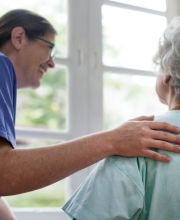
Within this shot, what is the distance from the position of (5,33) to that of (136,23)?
990 millimetres

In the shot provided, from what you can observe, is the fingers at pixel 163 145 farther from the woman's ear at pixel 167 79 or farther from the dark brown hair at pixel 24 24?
the dark brown hair at pixel 24 24

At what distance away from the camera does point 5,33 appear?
1531mm

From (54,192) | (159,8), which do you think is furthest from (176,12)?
(54,192)

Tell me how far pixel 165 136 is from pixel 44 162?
344 mm

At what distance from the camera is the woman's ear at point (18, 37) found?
152 cm

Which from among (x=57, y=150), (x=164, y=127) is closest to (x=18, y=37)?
(x=57, y=150)

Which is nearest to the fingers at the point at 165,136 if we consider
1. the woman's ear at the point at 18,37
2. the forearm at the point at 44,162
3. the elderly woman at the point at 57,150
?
the elderly woman at the point at 57,150

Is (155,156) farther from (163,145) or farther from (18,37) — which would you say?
(18,37)

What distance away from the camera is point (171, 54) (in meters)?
1.23

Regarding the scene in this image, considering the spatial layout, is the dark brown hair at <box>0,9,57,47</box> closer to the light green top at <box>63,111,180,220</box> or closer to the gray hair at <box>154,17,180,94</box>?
the gray hair at <box>154,17,180,94</box>

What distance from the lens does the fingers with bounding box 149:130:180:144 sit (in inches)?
45.6

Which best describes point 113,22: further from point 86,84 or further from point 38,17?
point 38,17

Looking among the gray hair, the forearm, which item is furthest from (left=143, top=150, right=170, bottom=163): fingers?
the gray hair

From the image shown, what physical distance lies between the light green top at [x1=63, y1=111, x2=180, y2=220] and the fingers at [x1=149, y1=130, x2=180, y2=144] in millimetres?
41
